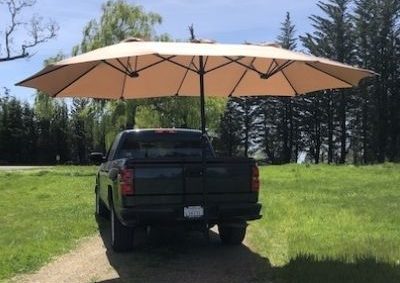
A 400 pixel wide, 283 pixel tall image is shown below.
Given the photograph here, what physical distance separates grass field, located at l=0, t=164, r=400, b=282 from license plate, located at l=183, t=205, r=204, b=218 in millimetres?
1178

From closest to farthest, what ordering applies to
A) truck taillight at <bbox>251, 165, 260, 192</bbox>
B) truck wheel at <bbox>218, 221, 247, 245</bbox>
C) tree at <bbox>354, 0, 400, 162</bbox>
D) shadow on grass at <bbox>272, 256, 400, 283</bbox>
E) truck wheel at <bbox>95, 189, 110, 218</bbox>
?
shadow on grass at <bbox>272, 256, 400, 283</bbox> < truck taillight at <bbox>251, 165, 260, 192</bbox> < truck wheel at <bbox>218, 221, 247, 245</bbox> < truck wheel at <bbox>95, 189, 110, 218</bbox> < tree at <bbox>354, 0, 400, 162</bbox>

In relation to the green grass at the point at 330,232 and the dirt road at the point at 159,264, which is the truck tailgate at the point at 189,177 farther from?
the green grass at the point at 330,232

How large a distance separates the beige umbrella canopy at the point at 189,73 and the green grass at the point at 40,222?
248 centimetres

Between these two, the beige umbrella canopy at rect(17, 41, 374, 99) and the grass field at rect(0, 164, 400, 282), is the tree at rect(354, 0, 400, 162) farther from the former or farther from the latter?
the beige umbrella canopy at rect(17, 41, 374, 99)

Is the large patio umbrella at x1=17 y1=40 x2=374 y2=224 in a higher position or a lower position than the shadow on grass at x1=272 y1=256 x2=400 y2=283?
higher

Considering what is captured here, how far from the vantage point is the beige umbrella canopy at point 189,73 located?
27.2 feet

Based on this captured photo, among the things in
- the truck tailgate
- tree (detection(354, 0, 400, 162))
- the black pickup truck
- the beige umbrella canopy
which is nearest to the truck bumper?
the black pickup truck

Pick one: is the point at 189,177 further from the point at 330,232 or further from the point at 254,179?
the point at 330,232

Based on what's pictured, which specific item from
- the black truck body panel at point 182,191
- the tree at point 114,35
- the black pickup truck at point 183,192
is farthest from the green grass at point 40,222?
the tree at point 114,35

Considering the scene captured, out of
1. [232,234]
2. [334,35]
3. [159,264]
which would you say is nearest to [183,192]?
[159,264]

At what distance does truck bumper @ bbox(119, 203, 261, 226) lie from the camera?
866cm

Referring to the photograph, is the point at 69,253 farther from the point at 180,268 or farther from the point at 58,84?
the point at 58,84

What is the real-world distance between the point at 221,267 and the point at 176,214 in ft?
3.02

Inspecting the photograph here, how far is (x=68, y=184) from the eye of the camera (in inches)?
901
